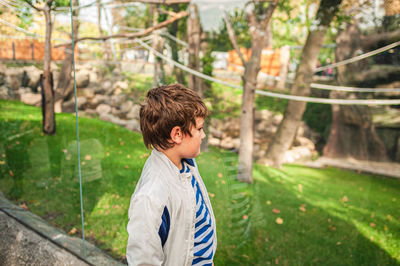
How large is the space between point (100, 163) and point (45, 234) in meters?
0.76

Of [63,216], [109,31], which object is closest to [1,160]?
[63,216]

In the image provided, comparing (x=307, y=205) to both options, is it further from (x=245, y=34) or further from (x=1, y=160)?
(x=1, y=160)

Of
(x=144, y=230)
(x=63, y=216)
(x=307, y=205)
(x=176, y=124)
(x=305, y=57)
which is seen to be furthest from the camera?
(x=63, y=216)

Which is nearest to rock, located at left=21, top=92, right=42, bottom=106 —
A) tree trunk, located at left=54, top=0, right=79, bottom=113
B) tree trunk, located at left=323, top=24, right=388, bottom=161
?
tree trunk, located at left=54, top=0, right=79, bottom=113

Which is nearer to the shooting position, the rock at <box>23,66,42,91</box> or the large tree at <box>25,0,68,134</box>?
the large tree at <box>25,0,68,134</box>

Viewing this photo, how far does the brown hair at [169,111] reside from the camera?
1.25 metres

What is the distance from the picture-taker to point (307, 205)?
2.63 metres

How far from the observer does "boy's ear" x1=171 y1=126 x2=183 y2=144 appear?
1280mm

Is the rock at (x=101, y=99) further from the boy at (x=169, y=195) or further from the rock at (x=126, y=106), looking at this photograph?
the boy at (x=169, y=195)

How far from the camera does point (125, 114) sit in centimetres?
279

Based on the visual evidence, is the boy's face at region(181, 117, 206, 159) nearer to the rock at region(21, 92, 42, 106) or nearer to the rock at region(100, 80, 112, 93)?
the rock at region(100, 80, 112, 93)

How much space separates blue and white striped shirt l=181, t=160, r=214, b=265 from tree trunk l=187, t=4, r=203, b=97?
4.74 ft

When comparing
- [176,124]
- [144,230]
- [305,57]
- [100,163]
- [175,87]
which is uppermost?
[305,57]

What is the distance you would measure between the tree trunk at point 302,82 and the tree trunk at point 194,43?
0.80 metres
